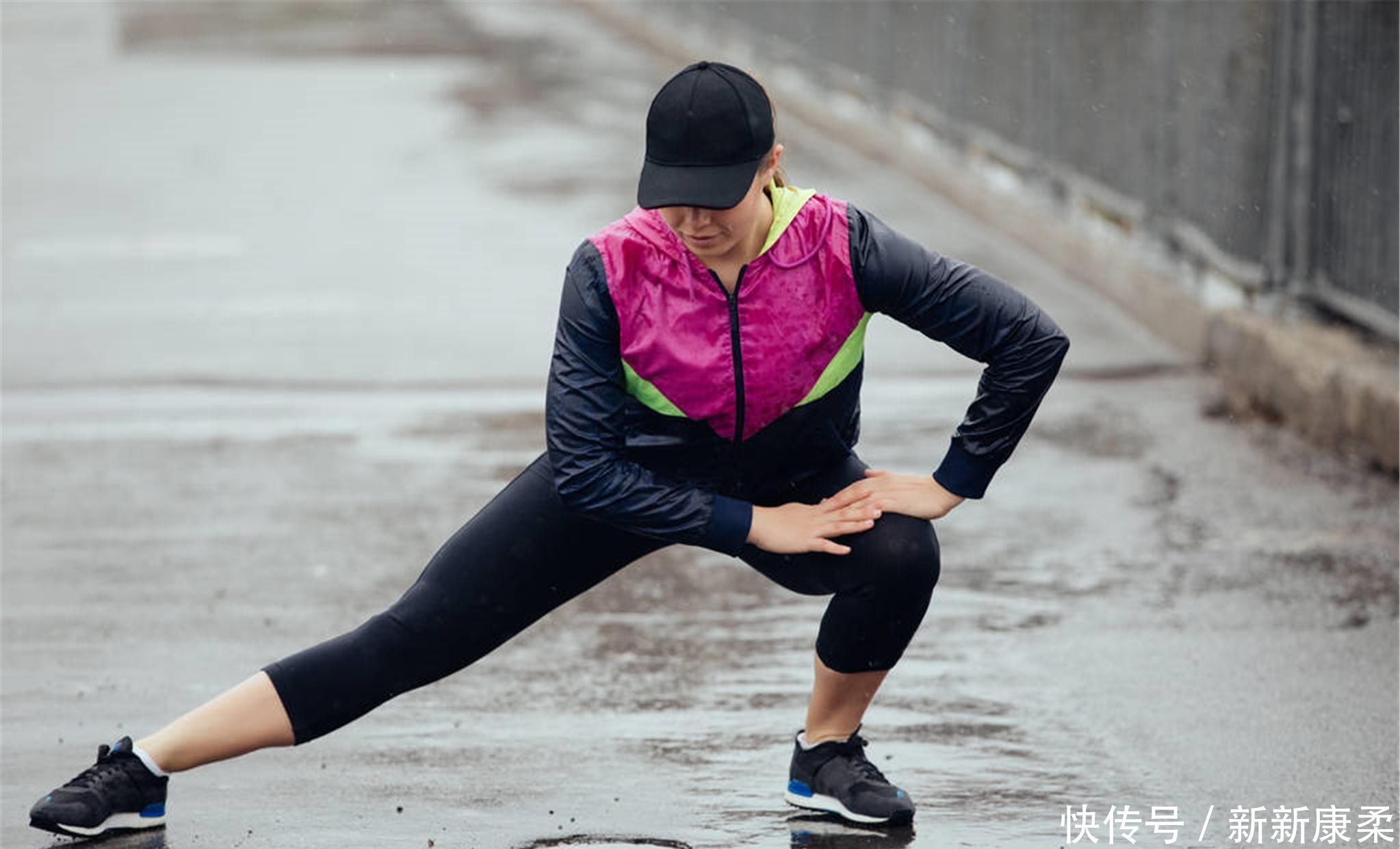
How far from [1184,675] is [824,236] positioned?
6.61ft

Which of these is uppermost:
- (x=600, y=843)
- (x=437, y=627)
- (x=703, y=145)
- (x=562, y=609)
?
(x=703, y=145)

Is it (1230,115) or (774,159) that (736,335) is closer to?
(774,159)

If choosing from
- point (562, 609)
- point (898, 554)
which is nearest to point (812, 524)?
point (898, 554)

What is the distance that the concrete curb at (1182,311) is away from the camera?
8.39 metres

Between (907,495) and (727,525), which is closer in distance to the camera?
(727,525)

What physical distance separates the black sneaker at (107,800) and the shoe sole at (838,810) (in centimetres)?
129

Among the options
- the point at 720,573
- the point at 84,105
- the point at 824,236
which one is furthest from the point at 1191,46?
the point at 84,105

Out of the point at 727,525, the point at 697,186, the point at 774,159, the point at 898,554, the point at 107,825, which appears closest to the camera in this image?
the point at 697,186

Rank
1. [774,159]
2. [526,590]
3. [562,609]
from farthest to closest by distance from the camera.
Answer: [562,609], [526,590], [774,159]

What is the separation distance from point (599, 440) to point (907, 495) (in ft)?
2.05

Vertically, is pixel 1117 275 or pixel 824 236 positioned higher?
pixel 824 236

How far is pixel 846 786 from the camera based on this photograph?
16.1ft

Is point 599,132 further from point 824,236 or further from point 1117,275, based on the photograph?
point 824,236

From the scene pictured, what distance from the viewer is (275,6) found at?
107 feet
